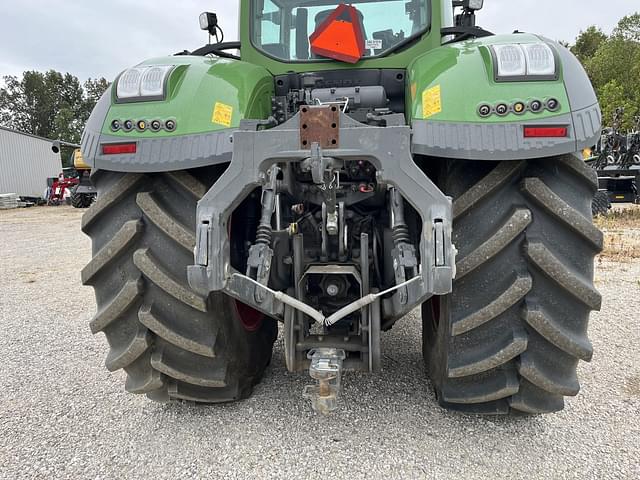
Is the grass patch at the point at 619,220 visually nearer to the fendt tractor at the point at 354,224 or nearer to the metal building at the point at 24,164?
the fendt tractor at the point at 354,224

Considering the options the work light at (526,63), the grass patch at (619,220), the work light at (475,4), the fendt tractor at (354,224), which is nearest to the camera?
the fendt tractor at (354,224)

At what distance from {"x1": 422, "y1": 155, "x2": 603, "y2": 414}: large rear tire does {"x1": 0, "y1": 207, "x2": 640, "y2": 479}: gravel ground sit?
0.92 ft

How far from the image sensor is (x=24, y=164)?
26906mm

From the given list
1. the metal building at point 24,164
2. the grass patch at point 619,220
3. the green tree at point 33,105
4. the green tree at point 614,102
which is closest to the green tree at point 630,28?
the green tree at point 614,102

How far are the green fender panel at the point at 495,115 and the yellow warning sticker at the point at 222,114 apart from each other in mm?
735

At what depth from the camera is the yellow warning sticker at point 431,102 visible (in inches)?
74.2

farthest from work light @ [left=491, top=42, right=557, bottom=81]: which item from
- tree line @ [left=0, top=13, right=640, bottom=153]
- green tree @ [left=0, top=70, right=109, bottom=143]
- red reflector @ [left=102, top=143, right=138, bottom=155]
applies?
green tree @ [left=0, top=70, right=109, bottom=143]

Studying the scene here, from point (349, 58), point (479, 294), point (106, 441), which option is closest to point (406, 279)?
point (479, 294)

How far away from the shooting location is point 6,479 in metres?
2.02

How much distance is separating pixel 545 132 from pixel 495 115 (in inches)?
7.1

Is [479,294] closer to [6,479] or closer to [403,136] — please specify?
[403,136]

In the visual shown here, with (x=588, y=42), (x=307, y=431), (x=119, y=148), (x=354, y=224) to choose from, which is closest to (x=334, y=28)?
(x=354, y=224)

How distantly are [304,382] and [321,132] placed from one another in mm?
1562

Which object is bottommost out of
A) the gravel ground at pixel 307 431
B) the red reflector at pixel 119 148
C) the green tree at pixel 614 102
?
the gravel ground at pixel 307 431
